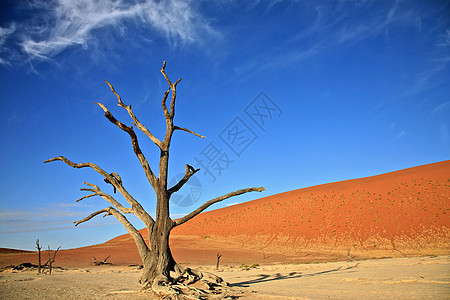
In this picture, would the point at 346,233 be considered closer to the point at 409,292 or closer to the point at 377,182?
the point at 377,182

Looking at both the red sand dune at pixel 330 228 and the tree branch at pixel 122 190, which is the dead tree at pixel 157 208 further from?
the red sand dune at pixel 330 228

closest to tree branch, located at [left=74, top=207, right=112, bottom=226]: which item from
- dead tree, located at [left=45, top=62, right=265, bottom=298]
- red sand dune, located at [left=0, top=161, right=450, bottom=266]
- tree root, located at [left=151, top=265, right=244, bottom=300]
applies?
dead tree, located at [left=45, top=62, right=265, bottom=298]

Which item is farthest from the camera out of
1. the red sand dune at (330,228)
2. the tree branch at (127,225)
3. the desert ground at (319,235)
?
the red sand dune at (330,228)

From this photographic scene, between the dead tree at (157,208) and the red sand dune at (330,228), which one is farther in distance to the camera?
the red sand dune at (330,228)

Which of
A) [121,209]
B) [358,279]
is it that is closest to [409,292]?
[358,279]

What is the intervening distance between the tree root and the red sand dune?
1930 centimetres

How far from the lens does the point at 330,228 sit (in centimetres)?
3709

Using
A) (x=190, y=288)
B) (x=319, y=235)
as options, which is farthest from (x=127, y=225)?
(x=319, y=235)

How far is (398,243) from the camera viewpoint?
1155 inches

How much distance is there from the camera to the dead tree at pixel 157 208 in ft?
25.0

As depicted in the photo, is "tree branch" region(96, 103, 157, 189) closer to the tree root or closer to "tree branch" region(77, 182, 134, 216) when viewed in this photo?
"tree branch" region(77, 182, 134, 216)

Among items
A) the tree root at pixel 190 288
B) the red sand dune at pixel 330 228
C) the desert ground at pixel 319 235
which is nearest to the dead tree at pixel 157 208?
the tree root at pixel 190 288

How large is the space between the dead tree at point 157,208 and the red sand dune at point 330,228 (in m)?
19.6

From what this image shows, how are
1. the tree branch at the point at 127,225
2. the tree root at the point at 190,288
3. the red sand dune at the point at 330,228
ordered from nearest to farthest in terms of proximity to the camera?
1. the tree root at the point at 190,288
2. the tree branch at the point at 127,225
3. the red sand dune at the point at 330,228
